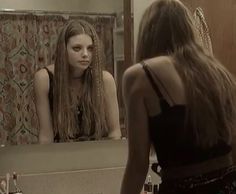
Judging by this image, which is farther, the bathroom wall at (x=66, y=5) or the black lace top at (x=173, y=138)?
the bathroom wall at (x=66, y=5)

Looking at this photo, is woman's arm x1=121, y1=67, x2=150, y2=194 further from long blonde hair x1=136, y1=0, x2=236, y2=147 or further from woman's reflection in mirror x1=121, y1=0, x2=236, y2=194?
long blonde hair x1=136, y1=0, x2=236, y2=147

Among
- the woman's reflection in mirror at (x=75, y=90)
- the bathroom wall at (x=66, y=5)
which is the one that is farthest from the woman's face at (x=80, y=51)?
the bathroom wall at (x=66, y=5)

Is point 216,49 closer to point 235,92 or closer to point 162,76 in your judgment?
point 235,92

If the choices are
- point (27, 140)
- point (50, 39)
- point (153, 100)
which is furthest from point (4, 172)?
point (153, 100)

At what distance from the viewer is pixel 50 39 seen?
68.2 inches

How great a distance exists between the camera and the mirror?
5.57ft

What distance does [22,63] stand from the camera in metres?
1.71

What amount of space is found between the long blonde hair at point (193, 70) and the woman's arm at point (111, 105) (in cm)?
52

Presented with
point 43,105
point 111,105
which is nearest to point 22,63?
point 43,105

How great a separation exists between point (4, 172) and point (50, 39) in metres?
0.51

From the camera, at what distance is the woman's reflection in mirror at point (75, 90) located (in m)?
1.75

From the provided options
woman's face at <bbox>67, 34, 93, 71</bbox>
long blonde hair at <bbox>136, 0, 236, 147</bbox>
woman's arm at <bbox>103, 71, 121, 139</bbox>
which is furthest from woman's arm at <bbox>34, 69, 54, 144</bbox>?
long blonde hair at <bbox>136, 0, 236, 147</bbox>

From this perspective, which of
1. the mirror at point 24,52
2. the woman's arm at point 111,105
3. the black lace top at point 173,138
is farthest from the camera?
the woman's arm at point 111,105

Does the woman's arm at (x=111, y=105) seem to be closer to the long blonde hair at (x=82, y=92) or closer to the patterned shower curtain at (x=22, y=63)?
the long blonde hair at (x=82, y=92)
